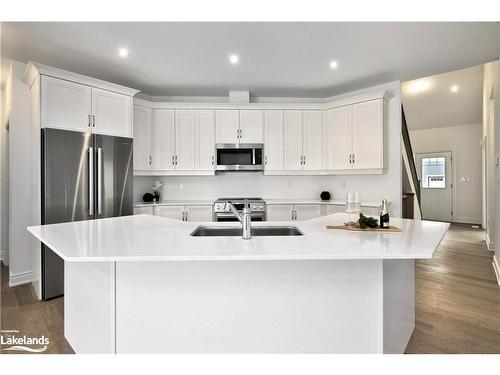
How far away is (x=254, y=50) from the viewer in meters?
2.92

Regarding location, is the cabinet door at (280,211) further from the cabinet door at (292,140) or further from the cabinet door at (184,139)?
the cabinet door at (184,139)

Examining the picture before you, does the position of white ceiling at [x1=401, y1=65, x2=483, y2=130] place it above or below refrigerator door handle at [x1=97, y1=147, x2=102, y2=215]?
above

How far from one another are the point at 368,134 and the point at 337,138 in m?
0.46

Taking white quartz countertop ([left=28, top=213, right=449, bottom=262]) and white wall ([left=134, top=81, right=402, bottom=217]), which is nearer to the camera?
white quartz countertop ([left=28, top=213, right=449, bottom=262])

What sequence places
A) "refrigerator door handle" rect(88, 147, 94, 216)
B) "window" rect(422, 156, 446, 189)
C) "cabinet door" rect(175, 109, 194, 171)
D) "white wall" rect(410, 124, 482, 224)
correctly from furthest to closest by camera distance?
"window" rect(422, 156, 446, 189) → "white wall" rect(410, 124, 482, 224) → "cabinet door" rect(175, 109, 194, 171) → "refrigerator door handle" rect(88, 147, 94, 216)

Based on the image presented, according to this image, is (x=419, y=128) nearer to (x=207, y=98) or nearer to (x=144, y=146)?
(x=207, y=98)

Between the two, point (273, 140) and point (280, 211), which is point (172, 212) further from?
point (273, 140)

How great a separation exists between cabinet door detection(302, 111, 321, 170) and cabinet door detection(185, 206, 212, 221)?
5.52 feet

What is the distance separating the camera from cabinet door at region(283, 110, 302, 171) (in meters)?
4.25

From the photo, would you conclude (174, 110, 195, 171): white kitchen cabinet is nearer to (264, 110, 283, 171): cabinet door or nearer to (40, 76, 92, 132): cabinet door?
(264, 110, 283, 171): cabinet door

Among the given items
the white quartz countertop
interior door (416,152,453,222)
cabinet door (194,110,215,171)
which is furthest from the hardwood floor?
interior door (416,152,453,222)
